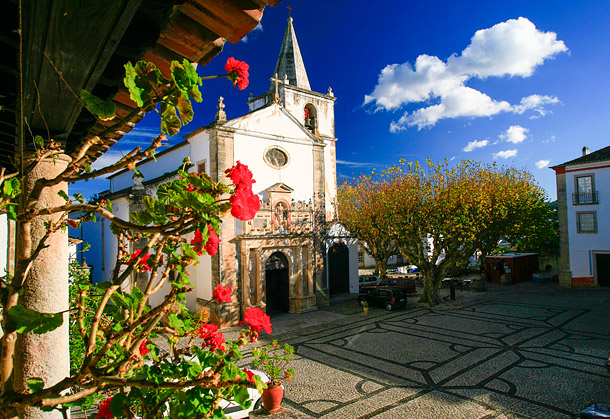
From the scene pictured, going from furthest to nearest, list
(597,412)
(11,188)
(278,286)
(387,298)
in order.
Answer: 1. (278,286)
2. (387,298)
3. (597,412)
4. (11,188)

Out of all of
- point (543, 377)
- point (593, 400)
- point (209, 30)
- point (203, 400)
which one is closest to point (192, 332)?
point (203, 400)

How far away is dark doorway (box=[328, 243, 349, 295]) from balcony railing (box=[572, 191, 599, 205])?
63.1ft

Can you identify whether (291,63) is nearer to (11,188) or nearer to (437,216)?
(437,216)

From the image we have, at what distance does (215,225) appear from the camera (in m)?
2.01

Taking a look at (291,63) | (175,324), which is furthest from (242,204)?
(291,63)

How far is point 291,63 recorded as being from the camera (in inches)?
1246

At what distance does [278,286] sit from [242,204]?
21723 mm

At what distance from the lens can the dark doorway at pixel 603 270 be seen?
2836 centimetres

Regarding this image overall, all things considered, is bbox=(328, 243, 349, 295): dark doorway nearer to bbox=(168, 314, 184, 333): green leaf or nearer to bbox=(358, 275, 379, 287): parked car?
bbox=(358, 275, 379, 287): parked car

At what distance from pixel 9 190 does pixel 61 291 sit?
115 cm

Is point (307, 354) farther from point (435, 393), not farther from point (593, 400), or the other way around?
point (593, 400)

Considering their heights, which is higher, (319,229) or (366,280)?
(319,229)

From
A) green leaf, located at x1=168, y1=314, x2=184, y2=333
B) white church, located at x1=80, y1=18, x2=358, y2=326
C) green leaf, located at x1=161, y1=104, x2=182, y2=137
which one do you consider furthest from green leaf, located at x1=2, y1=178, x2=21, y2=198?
white church, located at x1=80, y1=18, x2=358, y2=326

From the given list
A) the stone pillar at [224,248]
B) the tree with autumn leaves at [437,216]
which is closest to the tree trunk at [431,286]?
the tree with autumn leaves at [437,216]
